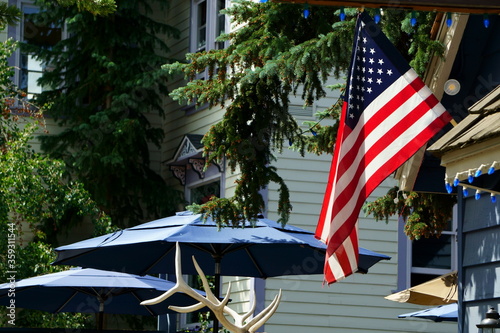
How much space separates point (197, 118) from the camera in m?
16.1

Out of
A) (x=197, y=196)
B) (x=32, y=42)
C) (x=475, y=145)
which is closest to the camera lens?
(x=475, y=145)

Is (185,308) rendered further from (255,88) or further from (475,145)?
(475,145)

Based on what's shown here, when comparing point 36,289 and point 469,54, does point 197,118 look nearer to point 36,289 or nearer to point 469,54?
point 36,289

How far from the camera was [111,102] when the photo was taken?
16344 mm

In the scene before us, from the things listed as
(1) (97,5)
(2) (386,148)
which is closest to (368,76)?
(2) (386,148)

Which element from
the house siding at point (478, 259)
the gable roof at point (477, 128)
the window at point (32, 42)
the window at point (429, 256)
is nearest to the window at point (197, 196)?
the window at point (429, 256)

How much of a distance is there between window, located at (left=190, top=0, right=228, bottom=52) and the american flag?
9.53 meters

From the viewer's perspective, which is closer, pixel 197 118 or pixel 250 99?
pixel 250 99

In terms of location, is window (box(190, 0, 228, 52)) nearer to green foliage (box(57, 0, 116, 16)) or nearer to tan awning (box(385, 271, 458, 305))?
tan awning (box(385, 271, 458, 305))

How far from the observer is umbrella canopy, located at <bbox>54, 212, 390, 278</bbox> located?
9312mm

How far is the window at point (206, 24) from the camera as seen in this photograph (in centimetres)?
1612

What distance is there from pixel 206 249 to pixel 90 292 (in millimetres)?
2352

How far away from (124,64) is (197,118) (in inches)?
60.9

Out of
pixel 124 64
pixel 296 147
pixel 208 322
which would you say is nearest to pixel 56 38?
pixel 124 64
